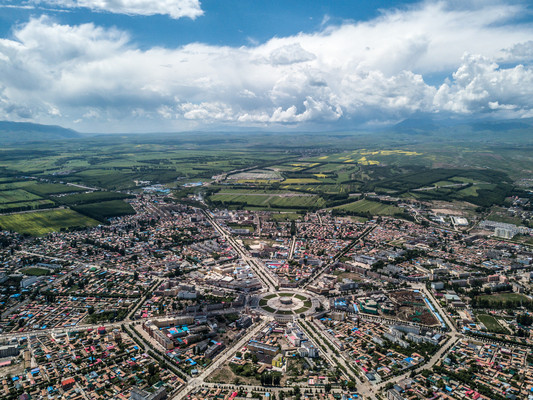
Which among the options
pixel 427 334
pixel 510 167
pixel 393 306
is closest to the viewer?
pixel 427 334

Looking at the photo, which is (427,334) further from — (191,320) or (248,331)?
(191,320)

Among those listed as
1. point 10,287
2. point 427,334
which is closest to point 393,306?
point 427,334

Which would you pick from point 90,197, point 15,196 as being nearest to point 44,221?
point 90,197

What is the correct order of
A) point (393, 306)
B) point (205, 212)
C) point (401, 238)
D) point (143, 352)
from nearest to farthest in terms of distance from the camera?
point (143, 352), point (393, 306), point (401, 238), point (205, 212)

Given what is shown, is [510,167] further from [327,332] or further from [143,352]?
[143,352]

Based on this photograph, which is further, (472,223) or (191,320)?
(472,223)

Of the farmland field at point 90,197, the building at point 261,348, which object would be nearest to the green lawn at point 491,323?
the building at point 261,348

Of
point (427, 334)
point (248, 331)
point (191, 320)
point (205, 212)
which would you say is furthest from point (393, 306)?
point (205, 212)
